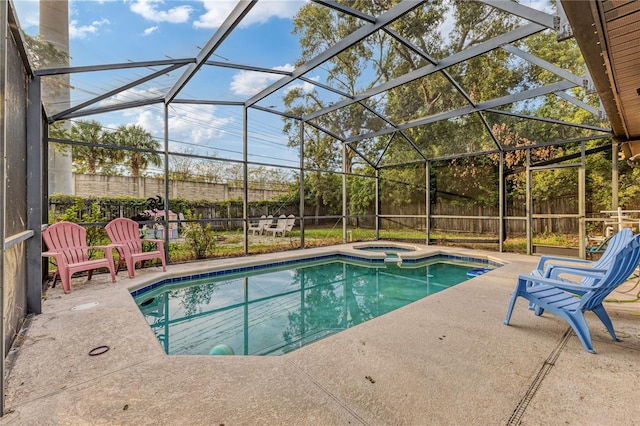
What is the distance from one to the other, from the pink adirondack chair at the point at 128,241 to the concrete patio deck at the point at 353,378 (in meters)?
1.93

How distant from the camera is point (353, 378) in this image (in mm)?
1879

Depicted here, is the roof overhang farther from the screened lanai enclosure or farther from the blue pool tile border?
the blue pool tile border

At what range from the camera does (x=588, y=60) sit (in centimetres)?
232

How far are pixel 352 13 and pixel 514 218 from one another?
6943 mm

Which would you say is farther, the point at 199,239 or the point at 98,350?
the point at 199,239

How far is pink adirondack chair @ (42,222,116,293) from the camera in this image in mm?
3852

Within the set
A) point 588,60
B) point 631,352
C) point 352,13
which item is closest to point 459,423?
point 631,352

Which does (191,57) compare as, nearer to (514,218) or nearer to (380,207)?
(380,207)

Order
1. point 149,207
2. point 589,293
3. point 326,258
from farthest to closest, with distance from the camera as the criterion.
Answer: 1. point 326,258
2. point 149,207
3. point 589,293

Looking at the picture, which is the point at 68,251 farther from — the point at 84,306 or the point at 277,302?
the point at 277,302

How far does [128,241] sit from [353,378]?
15.8 feet

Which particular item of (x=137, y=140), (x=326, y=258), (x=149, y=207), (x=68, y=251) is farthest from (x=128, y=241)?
(x=137, y=140)

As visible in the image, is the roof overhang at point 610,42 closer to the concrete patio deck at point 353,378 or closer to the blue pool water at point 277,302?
the concrete patio deck at point 353,378

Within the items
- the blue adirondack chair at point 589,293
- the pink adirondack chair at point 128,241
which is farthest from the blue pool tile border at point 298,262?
the blue adirondack chair at point 589,293
